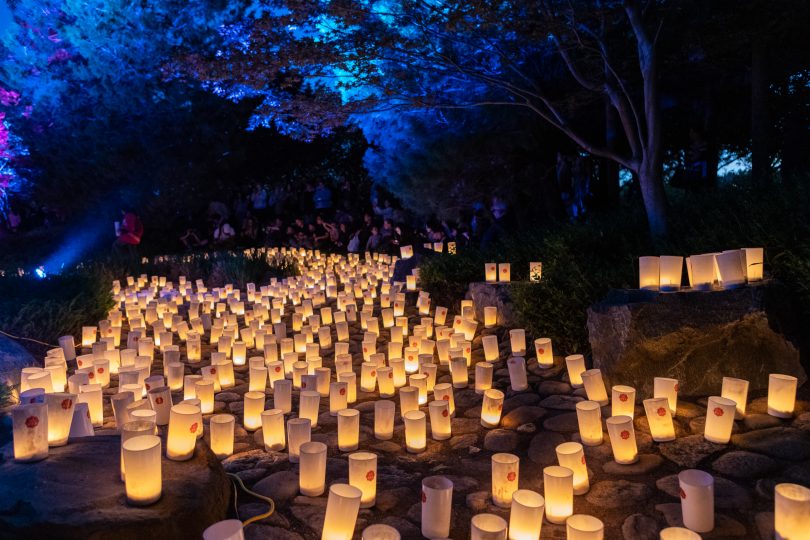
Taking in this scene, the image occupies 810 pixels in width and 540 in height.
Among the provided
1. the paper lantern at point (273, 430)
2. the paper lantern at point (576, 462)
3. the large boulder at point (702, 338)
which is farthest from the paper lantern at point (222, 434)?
the large boulder at point (702, 338)

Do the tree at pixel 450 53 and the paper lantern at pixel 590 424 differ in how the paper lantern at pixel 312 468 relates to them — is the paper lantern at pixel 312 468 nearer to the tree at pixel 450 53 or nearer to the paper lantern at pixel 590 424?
the paper lantern at pixel 590 424

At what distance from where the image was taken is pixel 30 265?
16.6 meters

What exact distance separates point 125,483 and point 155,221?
17.1 m

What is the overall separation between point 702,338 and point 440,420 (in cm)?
182

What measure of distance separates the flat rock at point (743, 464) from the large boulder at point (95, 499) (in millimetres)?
2524

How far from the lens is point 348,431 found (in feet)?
11.2

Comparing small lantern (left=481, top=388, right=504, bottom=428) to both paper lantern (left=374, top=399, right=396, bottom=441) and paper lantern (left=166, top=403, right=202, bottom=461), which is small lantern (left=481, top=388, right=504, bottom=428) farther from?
paper lantern (left=166, top=403, right=202, bottom=461)

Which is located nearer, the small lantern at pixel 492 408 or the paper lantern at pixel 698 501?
the paper lantern at pixel 698 501

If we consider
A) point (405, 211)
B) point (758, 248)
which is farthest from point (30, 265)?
point (758, 248)

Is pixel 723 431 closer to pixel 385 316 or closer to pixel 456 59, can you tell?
pixel 385 316

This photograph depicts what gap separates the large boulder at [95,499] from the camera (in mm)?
1900

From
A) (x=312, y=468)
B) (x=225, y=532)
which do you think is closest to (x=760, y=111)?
(x=312, y=468)

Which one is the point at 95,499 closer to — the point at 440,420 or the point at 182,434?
the point at 182,434

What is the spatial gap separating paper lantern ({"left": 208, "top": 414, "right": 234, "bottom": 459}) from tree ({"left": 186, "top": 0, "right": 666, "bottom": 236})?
4.47m
